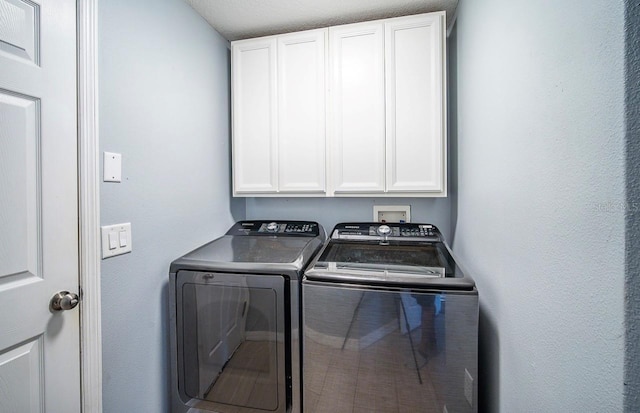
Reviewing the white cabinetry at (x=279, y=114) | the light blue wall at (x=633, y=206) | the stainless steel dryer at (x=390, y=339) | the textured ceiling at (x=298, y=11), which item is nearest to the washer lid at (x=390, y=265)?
the stainless steel dryer at (x=390, y=339)

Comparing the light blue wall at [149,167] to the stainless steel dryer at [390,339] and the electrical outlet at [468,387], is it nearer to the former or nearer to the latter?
the stainless steel dryer at [390,339]

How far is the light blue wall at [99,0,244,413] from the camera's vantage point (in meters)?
1.00

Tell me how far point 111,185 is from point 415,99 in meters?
1.61

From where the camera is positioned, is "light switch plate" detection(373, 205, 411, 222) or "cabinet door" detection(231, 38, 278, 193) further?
"light switch plate" detection(373, 205, 411, 222)

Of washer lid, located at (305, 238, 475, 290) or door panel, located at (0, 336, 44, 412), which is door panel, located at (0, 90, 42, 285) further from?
washer lid, located at (305, 238, 475, 290)

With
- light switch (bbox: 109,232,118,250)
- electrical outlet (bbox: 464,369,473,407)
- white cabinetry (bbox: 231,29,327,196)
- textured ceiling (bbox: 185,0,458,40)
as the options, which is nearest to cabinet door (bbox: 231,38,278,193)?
white cabinetry (bbox: 231,29,327,196)

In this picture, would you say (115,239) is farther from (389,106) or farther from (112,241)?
(389,106)

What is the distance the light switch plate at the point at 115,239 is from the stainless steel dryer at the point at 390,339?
791 mm

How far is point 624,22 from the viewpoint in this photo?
0.39 metres

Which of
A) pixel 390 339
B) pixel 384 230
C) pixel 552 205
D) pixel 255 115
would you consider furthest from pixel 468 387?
pixel 255 115

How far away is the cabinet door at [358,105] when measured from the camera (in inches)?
58.6

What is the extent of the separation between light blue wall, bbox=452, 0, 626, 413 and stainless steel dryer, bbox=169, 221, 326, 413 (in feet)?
2.68

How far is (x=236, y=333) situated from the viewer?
1173 mm

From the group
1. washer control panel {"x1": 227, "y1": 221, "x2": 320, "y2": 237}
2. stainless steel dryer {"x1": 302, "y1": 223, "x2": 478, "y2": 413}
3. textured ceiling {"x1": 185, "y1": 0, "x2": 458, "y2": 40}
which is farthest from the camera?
washer control panel {"x1": 227, "y1": 221, "x2": 320, "y2": 237}
